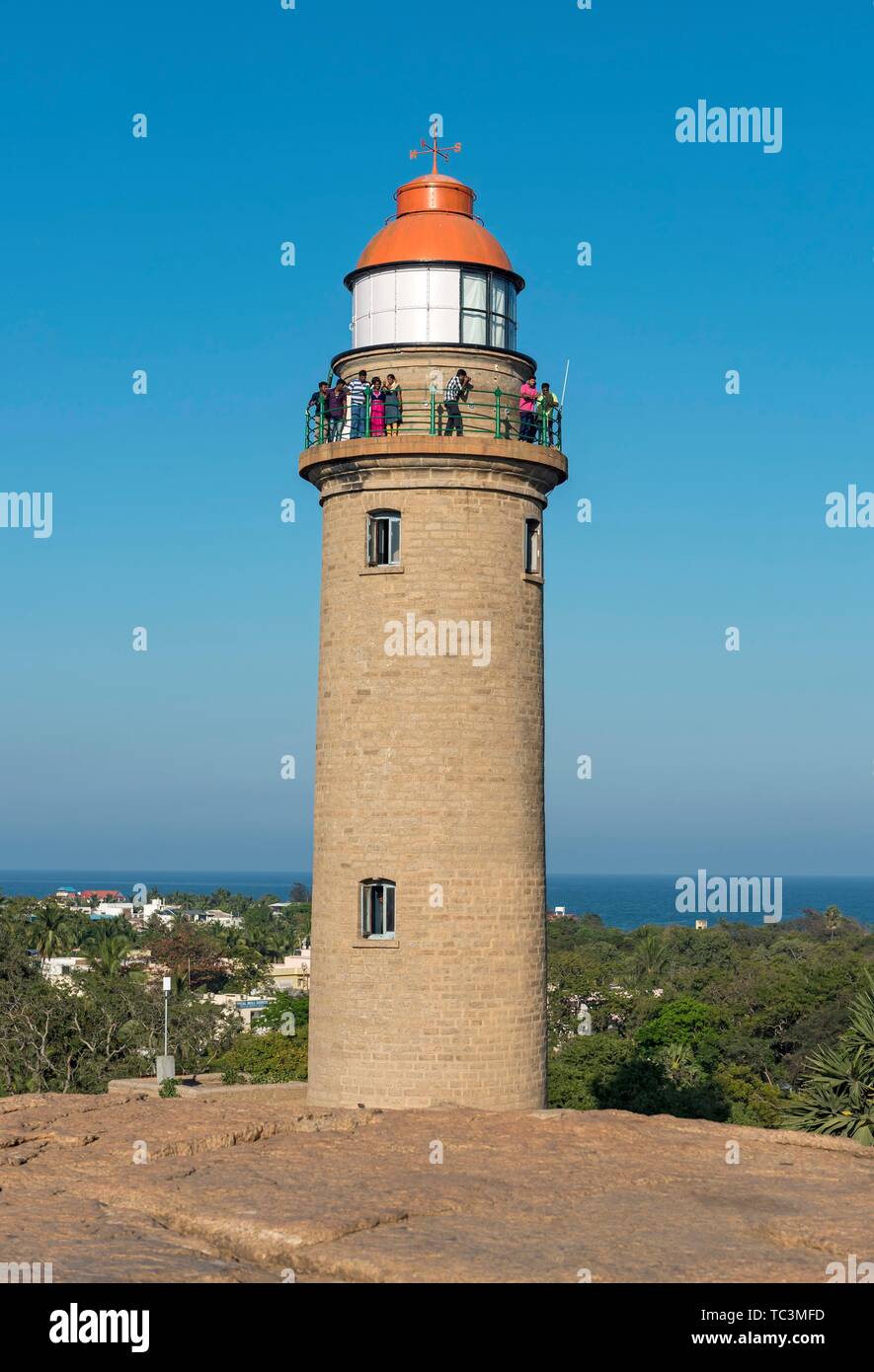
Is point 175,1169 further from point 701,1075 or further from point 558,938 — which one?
point 558,938

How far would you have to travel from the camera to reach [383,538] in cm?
2200

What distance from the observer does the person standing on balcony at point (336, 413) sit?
22.6 metres

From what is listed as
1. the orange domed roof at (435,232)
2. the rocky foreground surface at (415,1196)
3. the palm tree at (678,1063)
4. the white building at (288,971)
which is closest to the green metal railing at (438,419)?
the orange domed roof at (435,232)

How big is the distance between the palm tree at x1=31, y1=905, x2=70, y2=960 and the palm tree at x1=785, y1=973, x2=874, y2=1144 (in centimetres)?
8444

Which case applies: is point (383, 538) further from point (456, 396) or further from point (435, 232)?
point (435, 232)

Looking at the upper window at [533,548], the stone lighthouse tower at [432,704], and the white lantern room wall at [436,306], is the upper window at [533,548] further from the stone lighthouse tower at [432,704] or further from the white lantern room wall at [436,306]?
the white lantern room wall at [436,306]

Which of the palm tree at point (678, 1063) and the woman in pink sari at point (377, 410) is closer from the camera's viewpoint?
the woman in pink sari at point (377, 410)

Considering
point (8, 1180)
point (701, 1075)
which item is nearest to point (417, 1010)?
point (8, 1180)

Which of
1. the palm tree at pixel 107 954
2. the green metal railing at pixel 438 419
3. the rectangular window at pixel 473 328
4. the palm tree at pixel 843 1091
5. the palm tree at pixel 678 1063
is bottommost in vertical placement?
the palm tree at pixel 678 1063

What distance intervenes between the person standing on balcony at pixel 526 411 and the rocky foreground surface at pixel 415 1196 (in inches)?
440

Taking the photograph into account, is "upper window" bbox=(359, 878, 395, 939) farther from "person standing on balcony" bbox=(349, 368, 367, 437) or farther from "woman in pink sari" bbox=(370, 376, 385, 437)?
"person standing on balcony" bbox=(349, 368, 367, 437)

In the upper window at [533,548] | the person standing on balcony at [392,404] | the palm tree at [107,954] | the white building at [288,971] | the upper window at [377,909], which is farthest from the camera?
the white building at [288,971]

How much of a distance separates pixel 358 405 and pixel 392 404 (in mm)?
691

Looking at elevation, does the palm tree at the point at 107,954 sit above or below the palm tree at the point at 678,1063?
above
